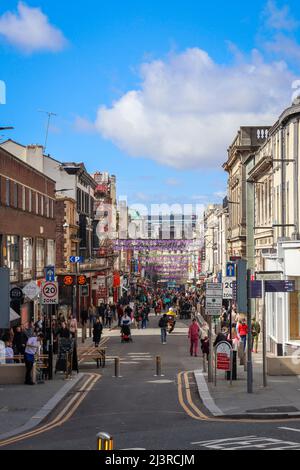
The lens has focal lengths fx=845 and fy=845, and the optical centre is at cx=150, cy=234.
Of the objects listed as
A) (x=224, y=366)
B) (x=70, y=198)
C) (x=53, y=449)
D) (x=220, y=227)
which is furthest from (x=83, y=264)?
(x=53, y=449)

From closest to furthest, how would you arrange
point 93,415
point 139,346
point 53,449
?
point 53,449 → point 93,415 → point 139,346

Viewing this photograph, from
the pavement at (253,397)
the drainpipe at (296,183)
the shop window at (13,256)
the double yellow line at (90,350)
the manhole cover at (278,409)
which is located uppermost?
the drainpipe at (296,183)

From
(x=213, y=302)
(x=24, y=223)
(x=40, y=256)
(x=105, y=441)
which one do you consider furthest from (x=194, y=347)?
(x=105, y=441)

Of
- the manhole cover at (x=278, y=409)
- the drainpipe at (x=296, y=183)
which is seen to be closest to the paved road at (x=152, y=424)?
the manhole cover at (x=278, y=409)

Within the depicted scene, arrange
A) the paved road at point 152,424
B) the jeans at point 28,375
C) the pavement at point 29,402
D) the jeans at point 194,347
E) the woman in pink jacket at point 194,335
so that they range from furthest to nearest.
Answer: the jeans at point 194,347, the woman in pink jacket at point 194,335, the jeans at point 28,375, the pavement at point 29,402, the paved road at point 152,424

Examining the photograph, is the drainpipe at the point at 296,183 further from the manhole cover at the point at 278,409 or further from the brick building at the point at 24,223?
the manhole cover at the point at 278,409

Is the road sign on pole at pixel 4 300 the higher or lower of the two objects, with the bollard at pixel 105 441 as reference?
higher

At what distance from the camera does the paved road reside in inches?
563

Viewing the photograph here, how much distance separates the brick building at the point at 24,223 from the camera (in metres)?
40.8

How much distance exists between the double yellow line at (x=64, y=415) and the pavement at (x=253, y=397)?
3115 mm
